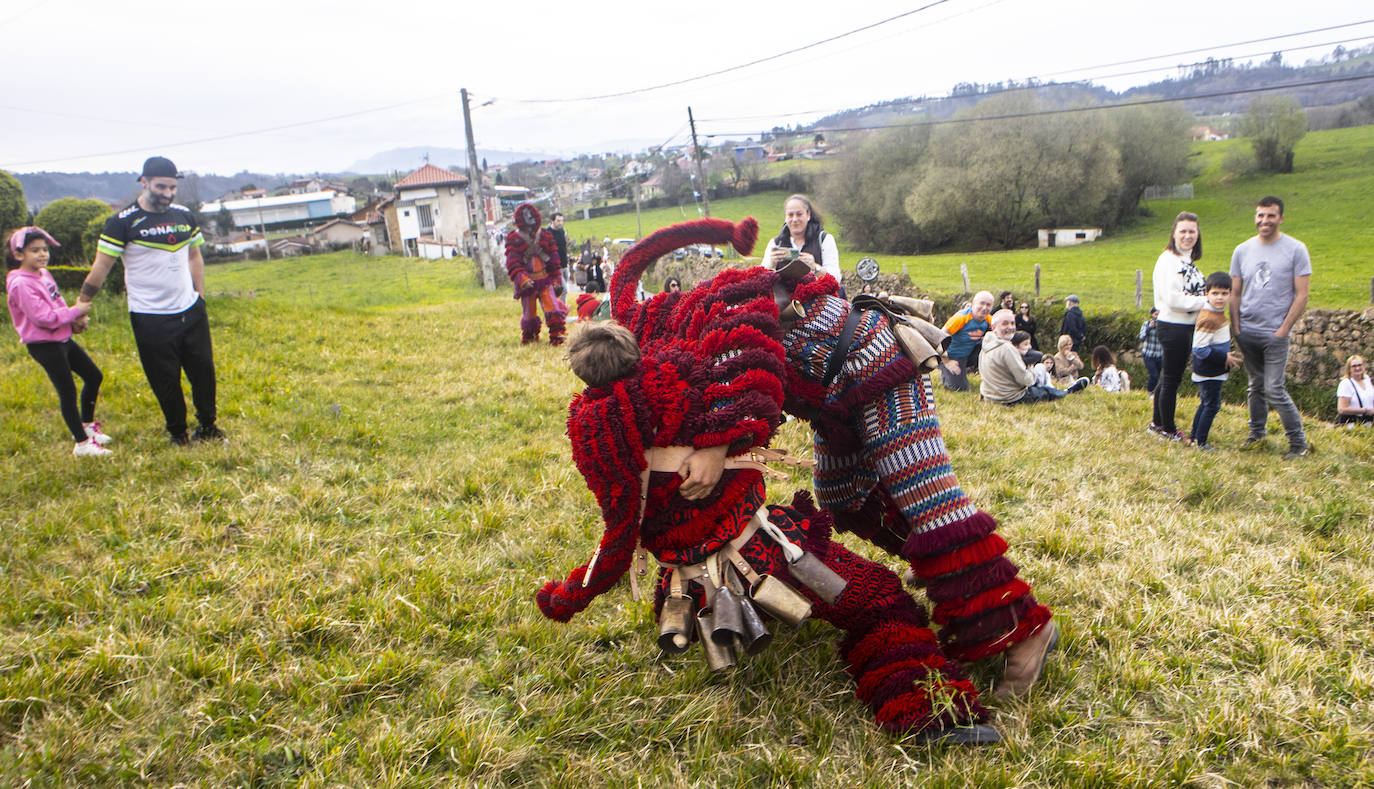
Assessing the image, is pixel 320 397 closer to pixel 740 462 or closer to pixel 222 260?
pixel 740 462

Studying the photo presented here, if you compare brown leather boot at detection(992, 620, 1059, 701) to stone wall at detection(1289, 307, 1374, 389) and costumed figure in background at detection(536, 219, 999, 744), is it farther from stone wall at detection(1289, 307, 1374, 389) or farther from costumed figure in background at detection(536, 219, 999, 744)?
stone wall at detection(1289, 307, 1374, 389)

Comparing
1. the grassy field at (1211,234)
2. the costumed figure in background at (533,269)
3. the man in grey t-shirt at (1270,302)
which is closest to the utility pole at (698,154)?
the grassy field at (1211,234)

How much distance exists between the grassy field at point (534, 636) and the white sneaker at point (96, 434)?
18 cm

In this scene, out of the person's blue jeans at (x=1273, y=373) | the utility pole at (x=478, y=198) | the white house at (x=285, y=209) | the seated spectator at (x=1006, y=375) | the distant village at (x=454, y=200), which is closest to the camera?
the person's blue jeans at (x=1273, y=373)

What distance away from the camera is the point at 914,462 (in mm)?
2588

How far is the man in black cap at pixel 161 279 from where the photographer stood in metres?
5.27

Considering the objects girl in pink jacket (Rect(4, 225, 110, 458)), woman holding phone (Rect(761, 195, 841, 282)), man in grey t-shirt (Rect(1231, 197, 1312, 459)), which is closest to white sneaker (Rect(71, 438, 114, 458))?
girl in pink jacket (Rect(4, 225, 110, 458))

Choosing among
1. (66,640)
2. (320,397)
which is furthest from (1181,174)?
(66,640)

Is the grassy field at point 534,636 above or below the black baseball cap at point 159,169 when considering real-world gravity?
below

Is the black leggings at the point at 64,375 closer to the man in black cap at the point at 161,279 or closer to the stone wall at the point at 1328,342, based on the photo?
the man in black cap at the point at 161,279

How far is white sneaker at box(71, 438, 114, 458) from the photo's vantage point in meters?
5.49

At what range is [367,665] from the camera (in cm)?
289

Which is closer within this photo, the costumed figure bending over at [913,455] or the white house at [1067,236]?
the costumed figure bending over at [913,455]

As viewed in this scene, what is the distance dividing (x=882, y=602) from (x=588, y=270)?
20.4 m
